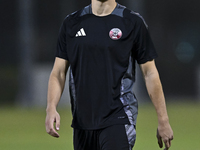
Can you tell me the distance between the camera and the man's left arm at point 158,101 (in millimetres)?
3848

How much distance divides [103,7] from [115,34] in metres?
0.23

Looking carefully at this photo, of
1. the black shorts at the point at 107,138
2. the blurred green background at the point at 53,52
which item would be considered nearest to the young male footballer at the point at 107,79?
the black shorts at the point at 107,138

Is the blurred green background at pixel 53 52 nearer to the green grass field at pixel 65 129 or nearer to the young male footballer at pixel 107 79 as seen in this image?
the green grass field at pixel 65 129

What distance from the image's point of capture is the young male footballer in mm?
3834

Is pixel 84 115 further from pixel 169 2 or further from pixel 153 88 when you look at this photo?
pixel 169 2

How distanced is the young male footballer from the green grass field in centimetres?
387

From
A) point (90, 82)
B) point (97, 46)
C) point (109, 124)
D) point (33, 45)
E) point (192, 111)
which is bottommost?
point (192, 111)

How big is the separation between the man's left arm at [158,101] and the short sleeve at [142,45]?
4 centimetres

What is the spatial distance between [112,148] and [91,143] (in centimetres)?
21

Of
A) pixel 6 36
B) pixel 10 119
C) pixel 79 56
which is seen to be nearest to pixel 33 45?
pixel 6 36

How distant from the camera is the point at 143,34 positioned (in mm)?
3920

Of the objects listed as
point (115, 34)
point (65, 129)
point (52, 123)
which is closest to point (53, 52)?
point (65, 129)

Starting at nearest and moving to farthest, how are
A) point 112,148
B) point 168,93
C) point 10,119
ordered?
point 112,148, point 10,119, point 168,93

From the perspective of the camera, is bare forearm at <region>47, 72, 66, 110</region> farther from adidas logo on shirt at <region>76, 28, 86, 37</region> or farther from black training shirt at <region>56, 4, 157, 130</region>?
adidas logo on shirt at <region>76, 28, 86, 37</region>
